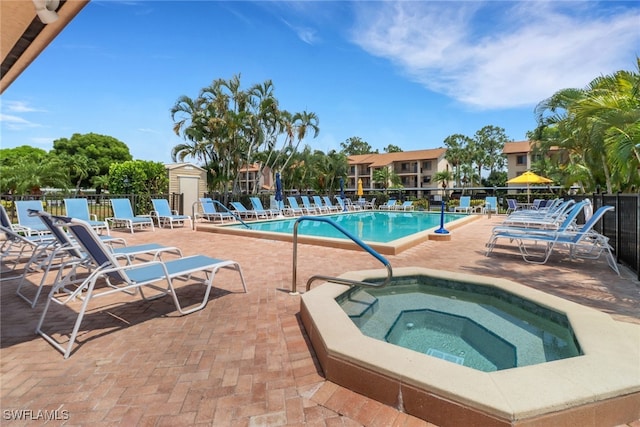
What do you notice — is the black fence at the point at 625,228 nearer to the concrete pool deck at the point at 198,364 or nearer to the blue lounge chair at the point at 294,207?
the concrete pool deck at the point at 198,364

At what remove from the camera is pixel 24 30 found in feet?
14.3

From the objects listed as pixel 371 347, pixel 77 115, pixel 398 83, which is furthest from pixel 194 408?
pixel 77 115

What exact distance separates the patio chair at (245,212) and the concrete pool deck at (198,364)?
35.9 feet

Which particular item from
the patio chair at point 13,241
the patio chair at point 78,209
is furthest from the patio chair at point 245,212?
the patio chair at point 13,241

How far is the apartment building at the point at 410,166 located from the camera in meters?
52.9

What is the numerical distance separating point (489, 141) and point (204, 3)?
188ft

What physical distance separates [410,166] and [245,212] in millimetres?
44291

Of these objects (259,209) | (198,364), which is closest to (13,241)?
(198,364)

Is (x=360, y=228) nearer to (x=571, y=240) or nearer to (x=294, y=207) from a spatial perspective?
Answer: (x=294, y=207)

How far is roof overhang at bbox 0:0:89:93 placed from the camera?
3.69 m

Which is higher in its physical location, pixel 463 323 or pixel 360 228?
pixel 360 228

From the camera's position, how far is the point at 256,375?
2.31m

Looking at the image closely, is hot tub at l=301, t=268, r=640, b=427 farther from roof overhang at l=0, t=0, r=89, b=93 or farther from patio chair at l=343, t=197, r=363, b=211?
patio chair at l=343, t=197, r=363, b=211

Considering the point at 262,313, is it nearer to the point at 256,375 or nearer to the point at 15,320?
the point at 256,375
